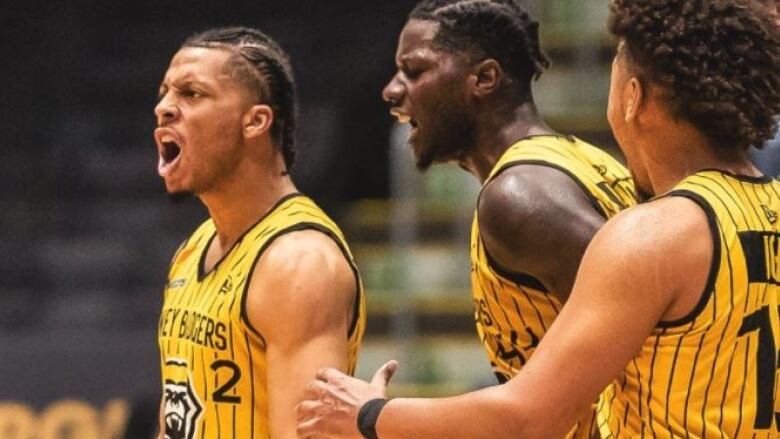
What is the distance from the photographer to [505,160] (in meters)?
3.93

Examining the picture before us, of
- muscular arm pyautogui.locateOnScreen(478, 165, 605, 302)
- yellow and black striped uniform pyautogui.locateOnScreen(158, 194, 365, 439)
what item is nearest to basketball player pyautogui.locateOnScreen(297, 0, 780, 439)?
muscular arm pyautogui.locateOnScreen(478, 165, 605, 302)

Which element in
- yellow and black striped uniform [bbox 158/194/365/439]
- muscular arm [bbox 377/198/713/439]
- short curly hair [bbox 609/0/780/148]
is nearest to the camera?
muscular arm [bbox 377/198/713/439]

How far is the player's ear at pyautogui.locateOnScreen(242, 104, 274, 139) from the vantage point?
4.35 metres

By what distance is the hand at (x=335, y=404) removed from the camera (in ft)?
9.95

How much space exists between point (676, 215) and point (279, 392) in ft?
4.50

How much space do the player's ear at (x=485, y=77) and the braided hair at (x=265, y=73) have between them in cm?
57

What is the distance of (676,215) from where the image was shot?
9.46 feet

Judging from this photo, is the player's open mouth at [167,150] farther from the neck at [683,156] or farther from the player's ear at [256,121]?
the neck at [683,156]

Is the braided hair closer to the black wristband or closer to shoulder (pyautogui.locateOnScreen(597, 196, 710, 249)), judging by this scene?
the black wristband

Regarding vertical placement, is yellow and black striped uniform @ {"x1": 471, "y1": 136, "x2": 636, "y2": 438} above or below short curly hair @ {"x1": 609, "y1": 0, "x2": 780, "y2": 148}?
below

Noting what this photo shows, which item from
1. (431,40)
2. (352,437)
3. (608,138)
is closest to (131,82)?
(608,138)

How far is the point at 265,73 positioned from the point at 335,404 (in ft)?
A: 5.17

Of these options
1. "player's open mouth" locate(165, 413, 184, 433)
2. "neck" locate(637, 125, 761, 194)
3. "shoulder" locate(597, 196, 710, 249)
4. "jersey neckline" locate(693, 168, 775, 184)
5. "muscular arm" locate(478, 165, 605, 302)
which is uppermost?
"neck" locate(637, 125, 761, 194)

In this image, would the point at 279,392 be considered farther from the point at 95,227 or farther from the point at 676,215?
the point at 95,227
